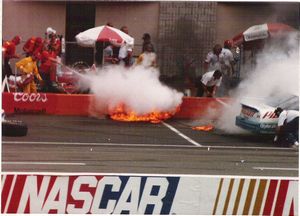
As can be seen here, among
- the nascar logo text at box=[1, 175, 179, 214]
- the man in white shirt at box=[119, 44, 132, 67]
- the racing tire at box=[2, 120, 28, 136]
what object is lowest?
the nascar logo text at box=[1, 175, 179, 214]

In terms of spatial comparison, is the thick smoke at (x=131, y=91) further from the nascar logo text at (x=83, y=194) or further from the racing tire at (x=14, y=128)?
the nascar logo text at (x=83, y=194)

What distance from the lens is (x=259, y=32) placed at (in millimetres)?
6277

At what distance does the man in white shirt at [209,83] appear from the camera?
633 cm

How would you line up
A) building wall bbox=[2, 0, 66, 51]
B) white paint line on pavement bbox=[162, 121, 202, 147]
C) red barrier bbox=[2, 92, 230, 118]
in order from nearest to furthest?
building wall bbox=[2, 0, 66, 51]
red barrier bbox=[2, 92, 230, 118]
white paint line on pavement bbox=[162, 121, 202, 147]

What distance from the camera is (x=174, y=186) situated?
18.4 feet

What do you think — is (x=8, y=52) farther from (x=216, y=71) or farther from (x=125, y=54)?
(x=216, y=71)

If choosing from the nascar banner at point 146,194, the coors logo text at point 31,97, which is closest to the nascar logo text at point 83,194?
the nascar banner at point 146,194

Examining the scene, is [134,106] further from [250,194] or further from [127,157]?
A: [250,194]

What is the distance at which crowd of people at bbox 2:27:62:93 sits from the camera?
6.00 m

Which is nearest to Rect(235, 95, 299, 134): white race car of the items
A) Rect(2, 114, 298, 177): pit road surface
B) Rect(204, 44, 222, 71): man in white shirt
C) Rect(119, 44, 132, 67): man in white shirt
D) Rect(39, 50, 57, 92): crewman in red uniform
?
Rect(2, 114, 298, 177): pit road surface

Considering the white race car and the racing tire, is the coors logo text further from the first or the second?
the white race car

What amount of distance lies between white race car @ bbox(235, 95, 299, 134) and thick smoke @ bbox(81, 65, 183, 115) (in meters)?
0.65

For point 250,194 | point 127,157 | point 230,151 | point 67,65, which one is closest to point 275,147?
point 230,151

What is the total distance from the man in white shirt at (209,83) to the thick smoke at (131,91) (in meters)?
0.23
